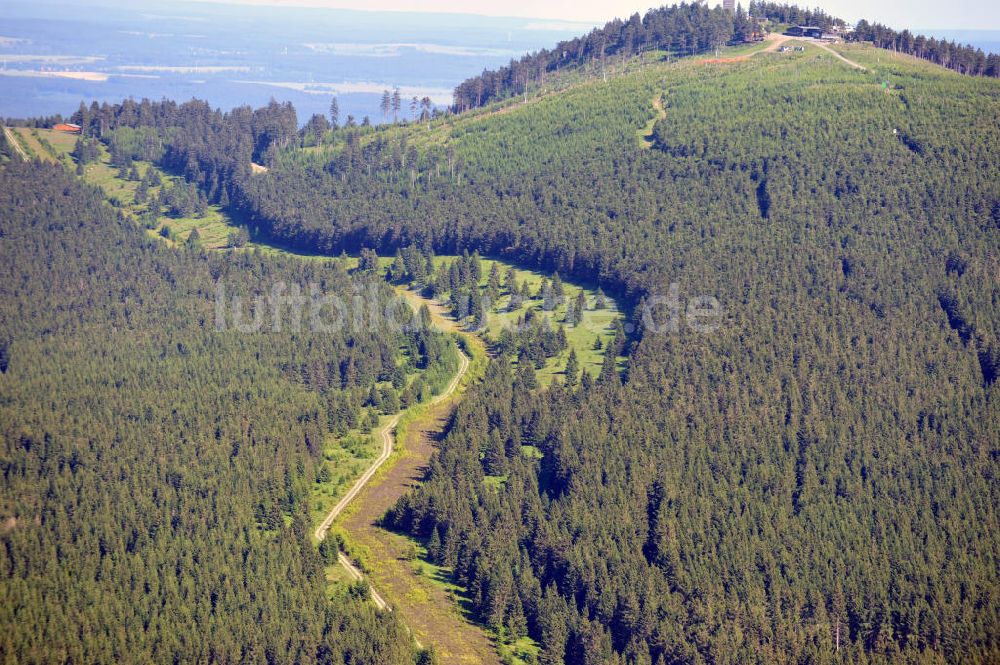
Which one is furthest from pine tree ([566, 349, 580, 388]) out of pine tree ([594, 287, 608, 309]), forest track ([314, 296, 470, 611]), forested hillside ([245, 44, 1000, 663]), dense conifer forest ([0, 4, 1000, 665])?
pine tree ([594, 287, 608, 309])

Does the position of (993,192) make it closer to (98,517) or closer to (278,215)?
(278,215)

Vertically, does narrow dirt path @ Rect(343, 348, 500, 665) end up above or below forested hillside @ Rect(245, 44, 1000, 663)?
below

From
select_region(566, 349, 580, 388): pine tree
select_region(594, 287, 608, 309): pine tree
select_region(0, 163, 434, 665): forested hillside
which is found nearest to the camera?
select_region(0, 163, 434, 665): forested hillside

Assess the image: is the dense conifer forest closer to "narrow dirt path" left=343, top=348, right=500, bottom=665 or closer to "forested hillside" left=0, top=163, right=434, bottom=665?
"forested hillside" left=0, top=163, right=434, bottom=665

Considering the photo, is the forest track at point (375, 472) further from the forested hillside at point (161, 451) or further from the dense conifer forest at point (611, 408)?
the dense conifer forest at point (611, 408)

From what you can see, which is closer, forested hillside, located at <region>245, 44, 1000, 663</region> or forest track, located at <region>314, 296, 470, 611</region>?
forested hillside, located at <region>245, 44, 1000, 663</region>

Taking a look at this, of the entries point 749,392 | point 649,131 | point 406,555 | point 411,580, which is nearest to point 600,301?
point 749,392

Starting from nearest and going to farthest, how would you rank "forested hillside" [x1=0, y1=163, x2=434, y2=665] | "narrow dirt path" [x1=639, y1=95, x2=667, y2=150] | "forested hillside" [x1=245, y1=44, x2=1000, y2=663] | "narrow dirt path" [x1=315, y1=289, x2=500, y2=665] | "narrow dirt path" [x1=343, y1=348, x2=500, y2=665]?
"forested hillside" [x1=0, y1=163, x2=434, y2=665] → "narrow dirt path" [x1=343, y1=348, x2=500, y2=665] → "narrow dirt path" [x1=315, y1=289, x2=500, y2=665] → "forested hillside" [x1=245, y1=44, x2=1000, y2=663] → "narrow dirt path" [x1=639, y1=95, x2=667, y2=150]
